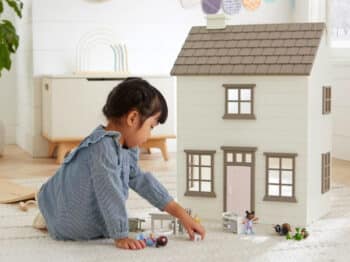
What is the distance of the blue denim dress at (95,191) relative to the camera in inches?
69.4

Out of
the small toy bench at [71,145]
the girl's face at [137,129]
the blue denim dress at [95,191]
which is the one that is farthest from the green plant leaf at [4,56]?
the girl's face at [137,129]

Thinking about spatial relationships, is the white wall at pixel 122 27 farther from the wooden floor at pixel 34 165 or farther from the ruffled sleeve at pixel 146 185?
the ruffled sleeve at pixel 146 185

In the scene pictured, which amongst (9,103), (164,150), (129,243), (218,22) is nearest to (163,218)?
(129,243)

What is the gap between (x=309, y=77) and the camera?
1.99m

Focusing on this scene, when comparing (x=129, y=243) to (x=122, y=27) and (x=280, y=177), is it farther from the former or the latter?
(x=122, y=27)

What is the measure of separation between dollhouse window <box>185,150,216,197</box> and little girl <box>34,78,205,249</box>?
21 cm

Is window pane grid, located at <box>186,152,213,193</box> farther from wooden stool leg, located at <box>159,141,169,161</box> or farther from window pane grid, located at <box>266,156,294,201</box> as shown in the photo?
wooden stool leg, located at <box>159,141,169,161</box>

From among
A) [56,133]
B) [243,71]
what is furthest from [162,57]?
[243,71]

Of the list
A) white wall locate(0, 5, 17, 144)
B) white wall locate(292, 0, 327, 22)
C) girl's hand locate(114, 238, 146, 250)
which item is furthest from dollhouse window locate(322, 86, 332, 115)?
white wall locate(0, 5, 17, 144)

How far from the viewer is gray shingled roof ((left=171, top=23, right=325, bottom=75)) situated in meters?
2.02

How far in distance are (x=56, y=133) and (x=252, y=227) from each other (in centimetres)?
174

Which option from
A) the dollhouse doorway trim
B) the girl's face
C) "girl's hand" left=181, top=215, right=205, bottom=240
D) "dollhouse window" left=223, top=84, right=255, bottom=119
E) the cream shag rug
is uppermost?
"dollhouse window" left=223, top=84, right=255, bottom=119

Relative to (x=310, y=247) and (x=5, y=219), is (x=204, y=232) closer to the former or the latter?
(x=310, y=247)

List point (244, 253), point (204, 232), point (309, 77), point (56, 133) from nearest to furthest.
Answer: point (244, 253) → point (204, 232) → point (309, 77) → point (56, 133)
